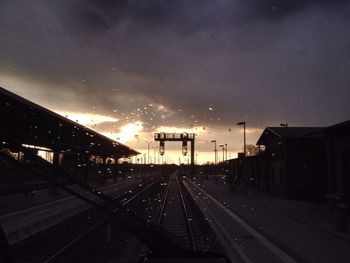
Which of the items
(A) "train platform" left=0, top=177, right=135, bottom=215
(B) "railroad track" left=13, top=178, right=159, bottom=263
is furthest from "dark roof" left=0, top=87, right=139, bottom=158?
(A) "train platform" left=0, top=177, right=135, bottom=215

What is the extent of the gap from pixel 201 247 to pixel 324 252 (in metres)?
3.95

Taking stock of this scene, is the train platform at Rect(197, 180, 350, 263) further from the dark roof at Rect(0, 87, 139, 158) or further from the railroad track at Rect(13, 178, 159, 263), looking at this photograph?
the dark roof at Rect(0, 87, 139, 158)

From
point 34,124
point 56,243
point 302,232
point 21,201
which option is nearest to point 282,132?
point 302,232

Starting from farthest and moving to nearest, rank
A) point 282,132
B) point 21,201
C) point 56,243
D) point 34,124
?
point 282,132 < point 21,201 < point 34,124 < point 56,243

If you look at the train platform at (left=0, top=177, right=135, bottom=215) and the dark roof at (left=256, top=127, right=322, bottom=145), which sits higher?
the dark roof at (left=256, top=127, right=322, bottom=145)

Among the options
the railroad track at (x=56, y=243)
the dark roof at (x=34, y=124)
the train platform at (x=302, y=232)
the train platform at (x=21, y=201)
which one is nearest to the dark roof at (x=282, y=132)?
the train platform at (x=302, y=232)

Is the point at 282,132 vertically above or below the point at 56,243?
above

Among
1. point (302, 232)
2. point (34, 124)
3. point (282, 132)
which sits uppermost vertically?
point (282, 132)

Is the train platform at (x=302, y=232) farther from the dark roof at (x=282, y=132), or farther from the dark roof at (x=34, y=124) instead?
the dark roof at (x=282, y=132)

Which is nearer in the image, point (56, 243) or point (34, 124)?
point (56, 243)

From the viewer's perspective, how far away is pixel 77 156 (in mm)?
45812

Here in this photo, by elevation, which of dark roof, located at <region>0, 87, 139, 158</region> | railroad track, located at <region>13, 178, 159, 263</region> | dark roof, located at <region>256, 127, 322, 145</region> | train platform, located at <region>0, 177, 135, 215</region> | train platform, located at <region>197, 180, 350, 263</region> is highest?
dark roof, located at <region>256, 127, 322, 145</region>

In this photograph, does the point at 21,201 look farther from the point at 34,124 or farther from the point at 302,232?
the point at 302,232

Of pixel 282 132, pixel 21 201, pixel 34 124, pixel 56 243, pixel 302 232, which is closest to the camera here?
pixel 56 243
